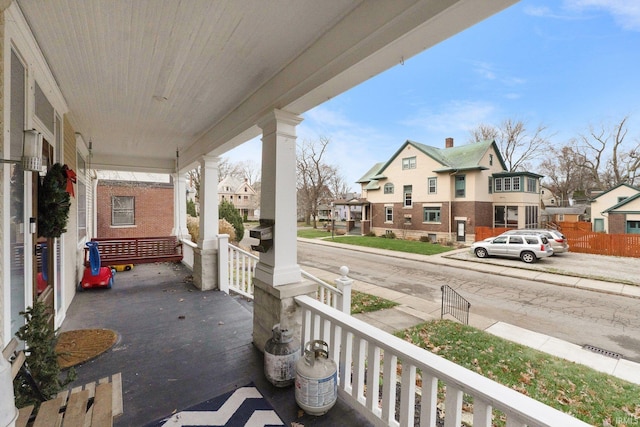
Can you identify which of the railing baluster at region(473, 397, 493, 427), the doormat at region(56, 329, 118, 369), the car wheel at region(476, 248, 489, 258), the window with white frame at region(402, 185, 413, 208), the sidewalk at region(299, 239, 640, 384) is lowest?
the sidewalk at region(299, 239, 640, 384)

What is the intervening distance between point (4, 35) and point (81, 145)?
498cm

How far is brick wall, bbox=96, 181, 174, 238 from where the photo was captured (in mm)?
10734

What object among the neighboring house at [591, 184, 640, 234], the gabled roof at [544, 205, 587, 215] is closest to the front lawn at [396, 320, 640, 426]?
the neighboring house at [591, 184, 640, 234]

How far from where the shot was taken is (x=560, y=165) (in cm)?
3256

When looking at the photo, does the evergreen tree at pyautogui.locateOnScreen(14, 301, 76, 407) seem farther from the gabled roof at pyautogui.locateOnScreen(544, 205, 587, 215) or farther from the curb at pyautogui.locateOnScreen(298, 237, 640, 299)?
the gabled roof at pyautogui.locateOnScreen(544, 205, 587, 215)

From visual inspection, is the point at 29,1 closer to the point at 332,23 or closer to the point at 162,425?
the point at 332,23

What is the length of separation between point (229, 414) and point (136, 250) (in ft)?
17.7

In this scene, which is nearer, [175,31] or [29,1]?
[29,1]

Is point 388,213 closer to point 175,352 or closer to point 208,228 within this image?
point 208,228

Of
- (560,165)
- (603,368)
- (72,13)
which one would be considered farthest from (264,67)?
(560,165)

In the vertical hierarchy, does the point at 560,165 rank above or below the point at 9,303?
above

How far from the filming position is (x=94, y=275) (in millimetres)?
5414

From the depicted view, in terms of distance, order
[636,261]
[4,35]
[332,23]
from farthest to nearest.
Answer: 1. [636,261]
2. [332,23]
3. [4,35]

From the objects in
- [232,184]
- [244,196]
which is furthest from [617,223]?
[232,184]
